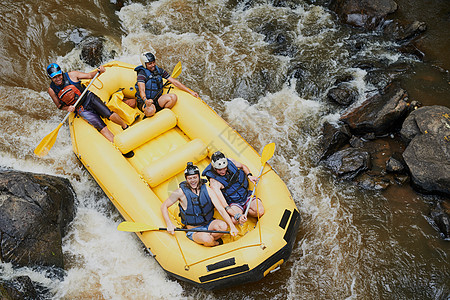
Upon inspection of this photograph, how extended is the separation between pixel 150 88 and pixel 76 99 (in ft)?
2.81

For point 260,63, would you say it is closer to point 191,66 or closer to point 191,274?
point 191,66

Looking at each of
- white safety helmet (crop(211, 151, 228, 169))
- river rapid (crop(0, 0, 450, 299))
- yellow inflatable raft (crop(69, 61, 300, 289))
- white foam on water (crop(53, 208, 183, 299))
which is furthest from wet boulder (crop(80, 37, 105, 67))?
white safety helmet (crop(211, 151, 228, 169))

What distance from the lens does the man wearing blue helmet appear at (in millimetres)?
4246

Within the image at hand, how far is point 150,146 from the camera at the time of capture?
447cm

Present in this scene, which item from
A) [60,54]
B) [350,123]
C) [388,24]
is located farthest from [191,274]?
[388,24]

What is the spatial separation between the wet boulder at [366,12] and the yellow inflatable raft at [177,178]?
3487mm

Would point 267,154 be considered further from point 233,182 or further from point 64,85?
point 64,85

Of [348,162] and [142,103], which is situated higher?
[142,103]

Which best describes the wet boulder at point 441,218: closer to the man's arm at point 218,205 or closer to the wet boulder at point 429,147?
the wet boulder at point 429,147

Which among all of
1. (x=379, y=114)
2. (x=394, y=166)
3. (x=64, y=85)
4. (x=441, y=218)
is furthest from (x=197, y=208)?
(x=379, y=114)

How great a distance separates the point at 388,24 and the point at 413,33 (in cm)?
43

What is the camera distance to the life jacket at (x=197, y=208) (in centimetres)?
364

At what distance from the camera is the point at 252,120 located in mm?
5324

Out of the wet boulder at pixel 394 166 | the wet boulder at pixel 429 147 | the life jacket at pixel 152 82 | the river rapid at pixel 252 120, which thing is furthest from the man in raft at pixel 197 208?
the wet boulder at pixel 429 147
